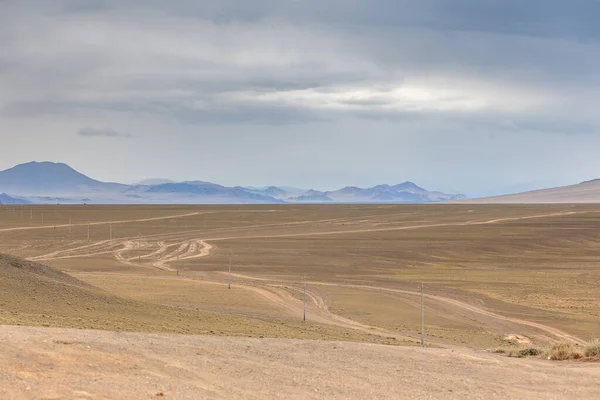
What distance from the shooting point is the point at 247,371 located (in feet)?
53.5

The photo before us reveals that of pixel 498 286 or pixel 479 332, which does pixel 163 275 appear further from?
pixel 479 332

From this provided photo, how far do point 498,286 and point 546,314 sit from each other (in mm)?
10607

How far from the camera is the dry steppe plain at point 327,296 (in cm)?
1859

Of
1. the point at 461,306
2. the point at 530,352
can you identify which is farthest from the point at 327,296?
the point at 530,352

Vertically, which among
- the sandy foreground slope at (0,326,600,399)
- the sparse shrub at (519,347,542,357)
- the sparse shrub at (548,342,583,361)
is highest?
the sandy foreground slope at (0,326,600,399)

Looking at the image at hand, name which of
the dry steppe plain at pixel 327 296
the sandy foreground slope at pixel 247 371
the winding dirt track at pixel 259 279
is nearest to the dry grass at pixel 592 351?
the sandy foreground slope at pixel 247 371

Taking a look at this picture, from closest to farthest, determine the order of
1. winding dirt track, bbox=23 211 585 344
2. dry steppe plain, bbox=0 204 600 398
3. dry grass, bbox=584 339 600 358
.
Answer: dry steppe plain, bbox=0 204 600 398 → dry grass, bbox=584 339 600 358 → winding dirt track, bbox=23 211 585 344

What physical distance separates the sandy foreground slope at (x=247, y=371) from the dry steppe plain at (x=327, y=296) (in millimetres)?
108

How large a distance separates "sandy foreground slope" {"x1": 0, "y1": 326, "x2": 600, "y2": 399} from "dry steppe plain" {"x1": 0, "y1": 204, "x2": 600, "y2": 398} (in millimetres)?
108

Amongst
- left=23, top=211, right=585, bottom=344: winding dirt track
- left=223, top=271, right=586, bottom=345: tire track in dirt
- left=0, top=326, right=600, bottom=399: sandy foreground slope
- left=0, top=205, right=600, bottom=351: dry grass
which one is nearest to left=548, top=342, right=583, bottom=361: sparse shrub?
left=0, top=326, right=600, bottom=399: sandy foreground slope

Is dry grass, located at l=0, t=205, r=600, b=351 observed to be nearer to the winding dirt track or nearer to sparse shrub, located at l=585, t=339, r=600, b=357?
the winding dirt track

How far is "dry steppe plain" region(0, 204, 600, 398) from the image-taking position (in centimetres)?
1859

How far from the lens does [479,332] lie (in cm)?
3123

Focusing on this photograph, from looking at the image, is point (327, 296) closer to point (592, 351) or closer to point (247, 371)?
point (592, 351)
